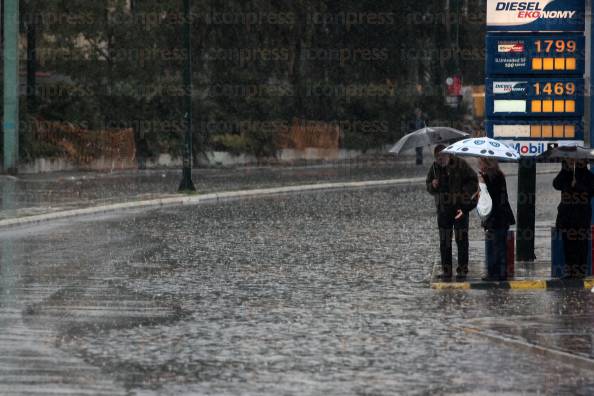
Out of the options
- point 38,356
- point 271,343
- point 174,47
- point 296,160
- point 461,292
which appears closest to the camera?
point 38,356

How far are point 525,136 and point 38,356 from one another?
403 inches

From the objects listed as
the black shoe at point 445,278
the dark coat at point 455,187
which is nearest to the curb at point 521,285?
the black shoe at point 445,278

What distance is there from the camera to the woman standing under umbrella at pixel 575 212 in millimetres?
17703

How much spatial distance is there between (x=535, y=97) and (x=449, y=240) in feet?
10.2

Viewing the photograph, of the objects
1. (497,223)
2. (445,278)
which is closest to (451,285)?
(445,278)

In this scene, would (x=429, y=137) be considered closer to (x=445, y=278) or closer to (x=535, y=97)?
(x=535, y=97)

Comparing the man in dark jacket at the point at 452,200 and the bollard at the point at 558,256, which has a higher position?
the man in dark jacket at the point at 452,200

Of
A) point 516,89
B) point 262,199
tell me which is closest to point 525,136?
point 516,89

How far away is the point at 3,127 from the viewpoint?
46.0 metres

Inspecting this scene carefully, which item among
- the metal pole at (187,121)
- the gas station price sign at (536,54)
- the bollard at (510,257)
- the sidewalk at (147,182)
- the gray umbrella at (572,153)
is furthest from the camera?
the metal pole at (187,121)

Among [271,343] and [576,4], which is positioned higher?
[576,4]

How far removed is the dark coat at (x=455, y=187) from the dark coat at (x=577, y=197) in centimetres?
107

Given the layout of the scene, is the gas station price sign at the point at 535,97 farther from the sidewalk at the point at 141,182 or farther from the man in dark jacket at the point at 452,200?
the sidewalk at the point at 141,182

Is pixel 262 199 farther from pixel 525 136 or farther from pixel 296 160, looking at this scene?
pixel 296 160
